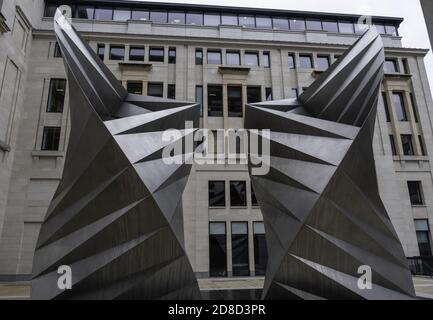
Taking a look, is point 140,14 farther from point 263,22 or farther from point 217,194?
point 217,194

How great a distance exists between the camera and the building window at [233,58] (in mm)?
31812

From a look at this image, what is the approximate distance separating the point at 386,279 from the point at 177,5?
33.1m

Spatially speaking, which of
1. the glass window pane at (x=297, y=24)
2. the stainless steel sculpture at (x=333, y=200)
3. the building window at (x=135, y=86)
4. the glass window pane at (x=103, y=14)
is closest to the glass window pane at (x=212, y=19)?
the glass window pane at (x=297, y=24)

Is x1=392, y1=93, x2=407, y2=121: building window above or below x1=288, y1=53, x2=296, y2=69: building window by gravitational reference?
below

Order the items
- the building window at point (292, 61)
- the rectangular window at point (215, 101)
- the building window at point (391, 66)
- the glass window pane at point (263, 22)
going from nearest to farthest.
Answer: the rectangular window at point (215, 101)
the building window at point (292, 61)
the building window at point (391, 66)
the glass window pane at point (263, 22)

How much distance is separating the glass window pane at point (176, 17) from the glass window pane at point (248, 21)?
6.16m

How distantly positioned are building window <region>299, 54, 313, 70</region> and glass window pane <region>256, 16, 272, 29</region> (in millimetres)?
5033

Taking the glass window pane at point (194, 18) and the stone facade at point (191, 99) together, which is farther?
the glass window pane at point (194, 18)

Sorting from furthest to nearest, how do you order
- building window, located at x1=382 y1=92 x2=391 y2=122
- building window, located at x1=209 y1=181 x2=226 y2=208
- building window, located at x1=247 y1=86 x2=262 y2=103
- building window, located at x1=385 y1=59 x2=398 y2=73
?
building window, located at x1=385 y1=59 x2=398 y2=73 < building window, located at x1=382 y1=92 x2=391 y2=122 < building window, located at x1=247 y1=86 x2=262 y2=103 < building window, located at x1=209 y1=181 x2=226 y2=208

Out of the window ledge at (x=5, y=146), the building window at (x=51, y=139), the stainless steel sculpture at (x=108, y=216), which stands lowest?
the stainless steel sculpture at (x=108, y=216)

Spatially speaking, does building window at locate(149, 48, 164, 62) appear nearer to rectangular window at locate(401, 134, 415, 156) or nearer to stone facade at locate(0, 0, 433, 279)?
stone facade at locate(0, 0, 433, 279)

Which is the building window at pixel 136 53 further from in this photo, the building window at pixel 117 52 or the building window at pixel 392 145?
the building window at pixel 392 145

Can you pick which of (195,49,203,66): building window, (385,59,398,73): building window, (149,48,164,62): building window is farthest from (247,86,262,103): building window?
(385,59,398,73): building window

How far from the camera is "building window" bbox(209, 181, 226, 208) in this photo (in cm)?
2738
